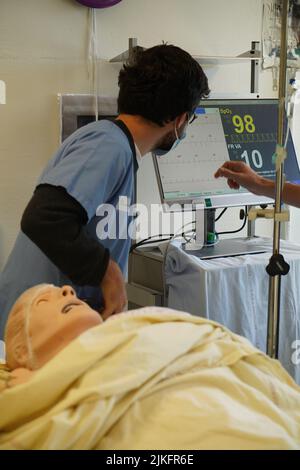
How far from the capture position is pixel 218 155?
243cm

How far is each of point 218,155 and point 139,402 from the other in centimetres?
166

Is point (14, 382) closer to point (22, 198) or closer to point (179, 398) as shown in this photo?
point (179, 398)

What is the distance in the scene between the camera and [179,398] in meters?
0.90

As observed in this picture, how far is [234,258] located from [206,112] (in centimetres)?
63

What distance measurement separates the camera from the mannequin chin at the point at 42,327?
1.07 m

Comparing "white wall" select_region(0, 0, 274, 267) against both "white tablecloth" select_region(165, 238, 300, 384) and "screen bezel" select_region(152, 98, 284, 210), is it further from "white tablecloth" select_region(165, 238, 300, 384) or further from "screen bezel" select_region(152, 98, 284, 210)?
"white tablecloth" select_region(165, 238, 300, 384)

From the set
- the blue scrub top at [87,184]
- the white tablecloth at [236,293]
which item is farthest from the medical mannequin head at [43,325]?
the white tablecloth at [236,293]

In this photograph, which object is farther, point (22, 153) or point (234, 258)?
point (22, 153)

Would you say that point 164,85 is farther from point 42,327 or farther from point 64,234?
point 42,327

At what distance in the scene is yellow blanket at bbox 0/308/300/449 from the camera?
84 centimetres

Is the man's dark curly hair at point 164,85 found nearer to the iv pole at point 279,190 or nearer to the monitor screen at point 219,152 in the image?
the iv pole at point 279,190

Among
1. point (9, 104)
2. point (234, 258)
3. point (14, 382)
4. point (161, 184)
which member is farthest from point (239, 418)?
point (9, 104)

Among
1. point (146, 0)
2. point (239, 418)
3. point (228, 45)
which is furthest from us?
point (228, 45)

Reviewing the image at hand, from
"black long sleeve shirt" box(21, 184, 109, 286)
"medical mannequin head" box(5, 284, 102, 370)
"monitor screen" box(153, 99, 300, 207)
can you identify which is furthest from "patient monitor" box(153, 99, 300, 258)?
"medical mannequin head" box(5, 284, 102, 370)
